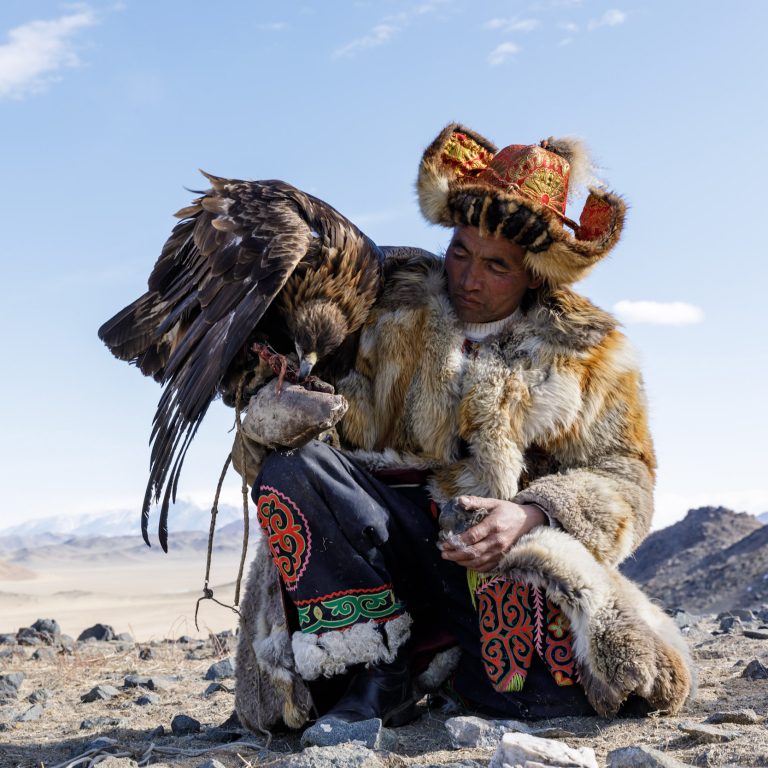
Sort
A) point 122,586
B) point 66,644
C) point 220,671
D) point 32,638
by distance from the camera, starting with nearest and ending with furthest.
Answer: point 220,671 < point 66,644 < point 32,638 < point 122,586

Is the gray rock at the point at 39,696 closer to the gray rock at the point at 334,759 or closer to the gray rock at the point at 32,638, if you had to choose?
→ the gray rock at the point at 334,759

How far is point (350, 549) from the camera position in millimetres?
2666

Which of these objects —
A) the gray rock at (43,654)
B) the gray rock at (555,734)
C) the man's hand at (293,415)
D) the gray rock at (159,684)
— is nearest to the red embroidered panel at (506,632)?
the gray rock at (555,734)

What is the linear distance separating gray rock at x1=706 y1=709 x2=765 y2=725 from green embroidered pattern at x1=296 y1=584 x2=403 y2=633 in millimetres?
944

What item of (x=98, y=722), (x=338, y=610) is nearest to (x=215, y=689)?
(x=98, y=722)

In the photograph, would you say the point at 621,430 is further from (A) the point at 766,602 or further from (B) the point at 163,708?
(A) the point at 766,602

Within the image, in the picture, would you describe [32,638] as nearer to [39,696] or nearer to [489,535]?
[39,696]

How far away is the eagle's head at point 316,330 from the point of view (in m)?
2.91

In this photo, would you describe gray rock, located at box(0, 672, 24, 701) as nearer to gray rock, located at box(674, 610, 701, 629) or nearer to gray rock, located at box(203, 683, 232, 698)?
gray rock, located at box(203, 683, 232, 698)

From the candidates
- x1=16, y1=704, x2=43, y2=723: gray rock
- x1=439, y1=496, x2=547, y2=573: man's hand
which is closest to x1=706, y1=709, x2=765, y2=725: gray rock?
x1=439, y1=496, x2=547, y2=573: man's hand

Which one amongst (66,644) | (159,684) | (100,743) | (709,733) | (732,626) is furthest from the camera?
(66,644)

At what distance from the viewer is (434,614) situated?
3010mm

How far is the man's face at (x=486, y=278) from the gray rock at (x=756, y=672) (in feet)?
5.21

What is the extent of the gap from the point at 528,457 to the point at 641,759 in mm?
1124
